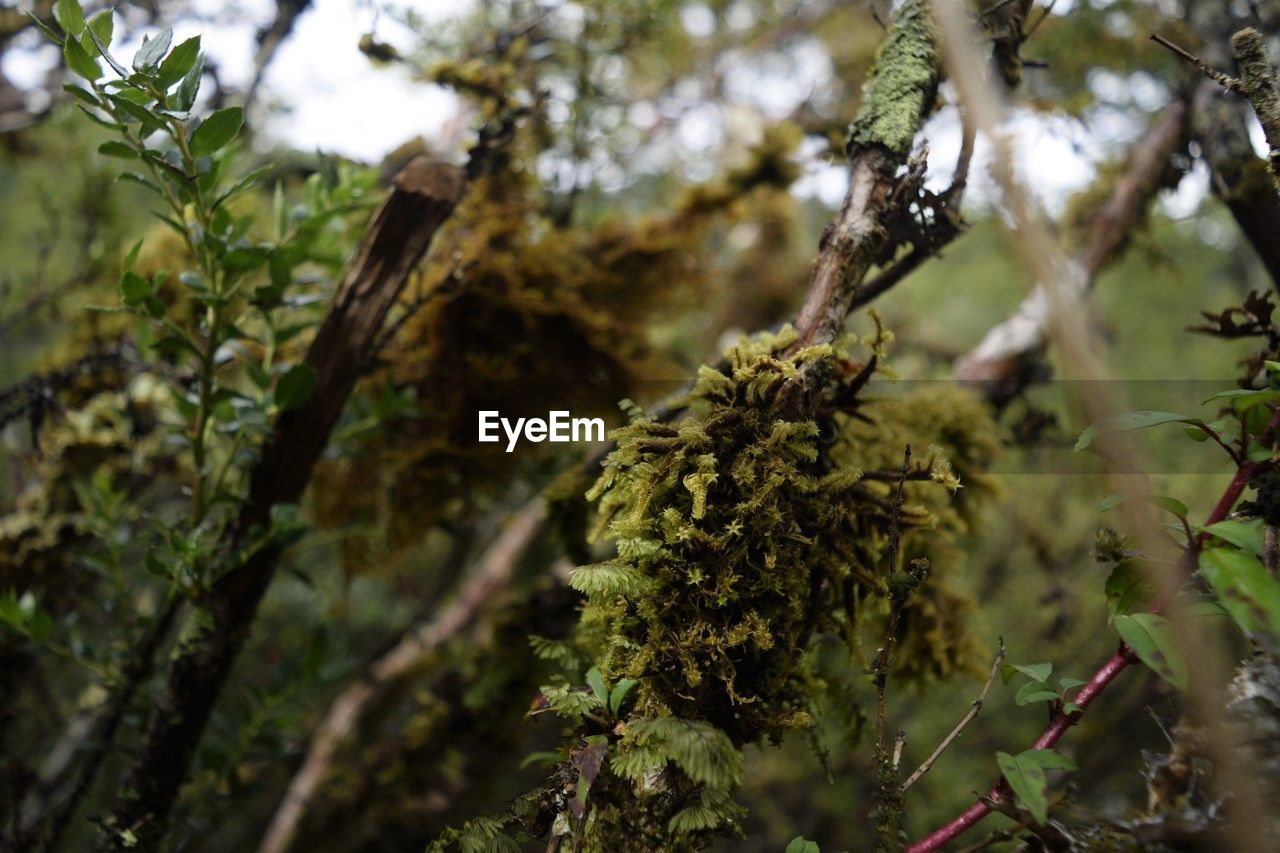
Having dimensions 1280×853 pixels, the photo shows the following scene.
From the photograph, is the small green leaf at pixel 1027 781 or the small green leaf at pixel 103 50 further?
the small green leaf at pixel 103 50

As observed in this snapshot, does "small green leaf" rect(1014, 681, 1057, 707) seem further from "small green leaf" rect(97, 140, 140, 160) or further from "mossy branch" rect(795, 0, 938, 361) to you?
"small green leaf" rect(97, 140, 140, 160)

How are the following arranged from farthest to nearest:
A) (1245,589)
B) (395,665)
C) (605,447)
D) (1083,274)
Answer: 1. (395,665)
2. (1083,274)
3. (605,447)
4. (1245,589)

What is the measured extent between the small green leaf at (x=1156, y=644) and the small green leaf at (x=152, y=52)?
128 cm

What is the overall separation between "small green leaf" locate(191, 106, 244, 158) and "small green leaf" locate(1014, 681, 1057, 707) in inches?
47.9

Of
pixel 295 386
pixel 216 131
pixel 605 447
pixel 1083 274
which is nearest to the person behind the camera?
pixel 216 131

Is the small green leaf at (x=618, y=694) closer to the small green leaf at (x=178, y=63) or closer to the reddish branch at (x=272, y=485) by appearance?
the reddish branch at (x=272, y=485)

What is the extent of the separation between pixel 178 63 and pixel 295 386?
50cm

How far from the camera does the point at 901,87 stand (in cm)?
113

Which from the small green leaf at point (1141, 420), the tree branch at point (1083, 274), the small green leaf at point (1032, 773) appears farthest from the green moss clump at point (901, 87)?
the tree branch at point (1083, 274)

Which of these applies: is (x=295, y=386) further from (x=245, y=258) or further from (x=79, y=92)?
(x=79, y=92)

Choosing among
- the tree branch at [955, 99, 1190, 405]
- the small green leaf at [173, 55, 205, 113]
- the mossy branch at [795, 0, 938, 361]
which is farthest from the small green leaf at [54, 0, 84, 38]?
the tree branch at [955, 99, 1190, 405]

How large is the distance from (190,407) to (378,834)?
166 centimetres

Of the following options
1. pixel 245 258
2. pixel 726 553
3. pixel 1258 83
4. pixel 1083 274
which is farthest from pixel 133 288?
pixel 1083 274

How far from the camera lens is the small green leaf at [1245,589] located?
2.20ft
